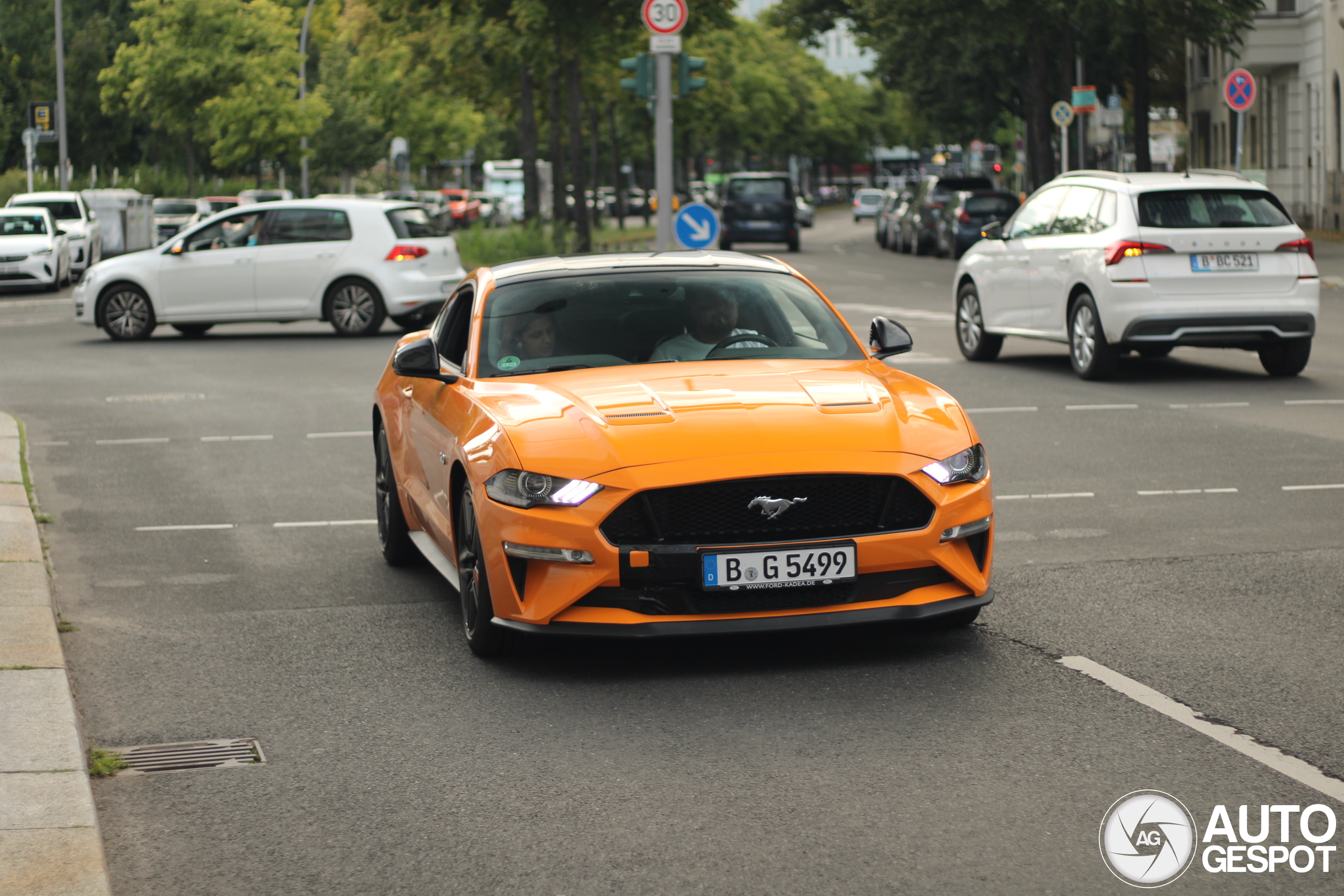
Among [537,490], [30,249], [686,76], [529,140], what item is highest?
[529,140]

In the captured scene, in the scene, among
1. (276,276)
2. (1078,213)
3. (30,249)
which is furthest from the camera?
(30,249)

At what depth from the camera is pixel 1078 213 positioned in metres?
16.1

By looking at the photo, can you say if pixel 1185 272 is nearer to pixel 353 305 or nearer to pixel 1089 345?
pixel 1089 345

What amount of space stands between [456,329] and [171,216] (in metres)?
51.3

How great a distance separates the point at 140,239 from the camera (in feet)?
163

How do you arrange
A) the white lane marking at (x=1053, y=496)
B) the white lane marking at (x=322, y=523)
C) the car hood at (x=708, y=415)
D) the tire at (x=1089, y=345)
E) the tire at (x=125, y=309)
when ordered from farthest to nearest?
the tire at (x=125, y=309), the tire at (x=1089, y=345), the white lane marking at (x=1053, y=496), the white lane marking at (x=322, y=523), the car hood at (x=708, y=415)

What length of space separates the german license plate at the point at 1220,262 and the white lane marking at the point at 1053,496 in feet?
19.0

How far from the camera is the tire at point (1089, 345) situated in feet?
50.7

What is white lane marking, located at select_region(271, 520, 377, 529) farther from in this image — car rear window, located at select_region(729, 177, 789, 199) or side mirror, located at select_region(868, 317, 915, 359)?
car rear window, located at select_region(729, 177, 789, 199)

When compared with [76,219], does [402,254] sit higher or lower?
lower

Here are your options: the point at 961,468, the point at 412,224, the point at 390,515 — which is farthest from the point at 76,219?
the point at 961,468

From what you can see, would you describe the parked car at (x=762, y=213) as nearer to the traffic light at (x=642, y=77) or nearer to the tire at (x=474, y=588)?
the traffic light at (x=642, y=77)

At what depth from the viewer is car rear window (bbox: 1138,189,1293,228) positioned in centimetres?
1527

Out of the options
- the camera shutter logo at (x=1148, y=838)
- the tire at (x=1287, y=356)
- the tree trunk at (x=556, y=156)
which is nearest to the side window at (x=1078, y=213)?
the tire at (x=1287, y=356)
